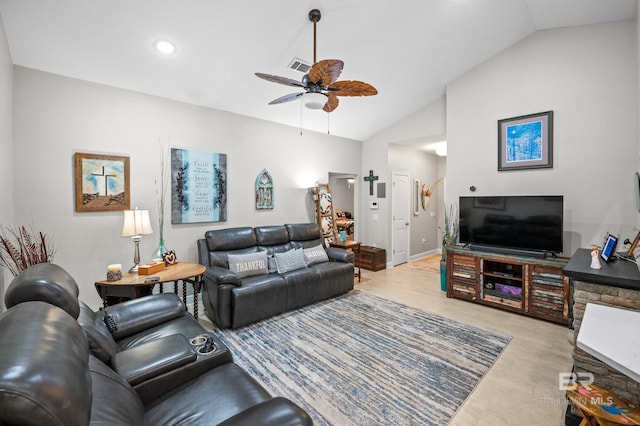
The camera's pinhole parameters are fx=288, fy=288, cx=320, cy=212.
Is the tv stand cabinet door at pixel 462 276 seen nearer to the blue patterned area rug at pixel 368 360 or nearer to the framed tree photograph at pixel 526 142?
the blue patterned area rug at pixel 368 360

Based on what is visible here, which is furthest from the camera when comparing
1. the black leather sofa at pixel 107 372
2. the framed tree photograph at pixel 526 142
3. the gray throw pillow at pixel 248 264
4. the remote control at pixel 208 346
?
the framed tree photograph at pixel 526 142

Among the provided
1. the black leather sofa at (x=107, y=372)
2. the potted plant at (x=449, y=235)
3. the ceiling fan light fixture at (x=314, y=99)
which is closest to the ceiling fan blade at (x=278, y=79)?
the ceiling fan light fixture at (x=314, y=99)

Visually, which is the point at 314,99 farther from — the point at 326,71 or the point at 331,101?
the point at 326,71

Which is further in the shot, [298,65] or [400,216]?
[400,216]

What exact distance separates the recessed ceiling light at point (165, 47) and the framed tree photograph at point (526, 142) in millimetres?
4208

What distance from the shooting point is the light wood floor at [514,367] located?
196cm

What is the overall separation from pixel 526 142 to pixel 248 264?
4039mm

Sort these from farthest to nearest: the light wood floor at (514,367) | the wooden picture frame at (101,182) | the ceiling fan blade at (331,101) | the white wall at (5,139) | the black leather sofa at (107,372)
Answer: the wooden picture frame at (101,182)
the ceiling fan blade at (331,101)
the white wall at (5,139)
the light wood floor at (514,367)
the black leather sofa at (107,372)

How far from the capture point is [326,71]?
7.25 ft

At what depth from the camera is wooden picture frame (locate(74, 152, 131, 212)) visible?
3103 mm

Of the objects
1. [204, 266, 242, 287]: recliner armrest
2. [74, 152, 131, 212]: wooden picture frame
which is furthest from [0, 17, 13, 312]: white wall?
[204, 266, 242, 287]: recliner armrest

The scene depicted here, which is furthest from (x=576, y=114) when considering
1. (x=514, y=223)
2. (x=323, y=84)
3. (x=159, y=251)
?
(x=159, y=251)

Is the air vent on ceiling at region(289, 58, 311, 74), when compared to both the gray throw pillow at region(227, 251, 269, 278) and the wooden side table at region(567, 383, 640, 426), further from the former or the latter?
the wooden side table at region(567, 383, 640, 426)

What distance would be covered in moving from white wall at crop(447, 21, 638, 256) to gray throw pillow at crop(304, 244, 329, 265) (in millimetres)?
2521
